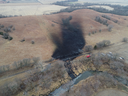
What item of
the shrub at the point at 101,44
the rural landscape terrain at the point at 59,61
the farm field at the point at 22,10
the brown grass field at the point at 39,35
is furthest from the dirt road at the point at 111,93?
the farm field at the point at 22,10

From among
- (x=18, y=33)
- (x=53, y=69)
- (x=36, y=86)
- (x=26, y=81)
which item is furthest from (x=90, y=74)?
(x=18, y=33)

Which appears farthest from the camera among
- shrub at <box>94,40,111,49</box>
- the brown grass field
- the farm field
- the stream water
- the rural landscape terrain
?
the farm field

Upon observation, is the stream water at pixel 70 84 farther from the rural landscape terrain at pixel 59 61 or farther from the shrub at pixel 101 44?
the shrub at pixel 101 44

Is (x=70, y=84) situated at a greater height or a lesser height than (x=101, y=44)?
lesser

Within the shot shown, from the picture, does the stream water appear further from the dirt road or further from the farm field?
the farm field

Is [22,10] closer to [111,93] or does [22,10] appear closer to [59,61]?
[59,61]

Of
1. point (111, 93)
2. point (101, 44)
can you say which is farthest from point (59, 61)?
point (101, 44)

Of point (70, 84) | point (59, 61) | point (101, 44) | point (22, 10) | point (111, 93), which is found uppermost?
point (22, 10)

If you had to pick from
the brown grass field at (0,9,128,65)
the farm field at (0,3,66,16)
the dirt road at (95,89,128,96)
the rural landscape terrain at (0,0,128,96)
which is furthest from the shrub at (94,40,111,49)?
the farm field at (0,3,66,16)

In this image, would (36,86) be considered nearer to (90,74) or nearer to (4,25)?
(90,74)

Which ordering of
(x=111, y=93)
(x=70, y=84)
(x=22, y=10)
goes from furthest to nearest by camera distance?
1. (x=22, y=10)
2. (x=70, y=84)
3. (x=111, y=93)

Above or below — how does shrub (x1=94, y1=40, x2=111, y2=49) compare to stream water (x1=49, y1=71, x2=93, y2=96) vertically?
above
